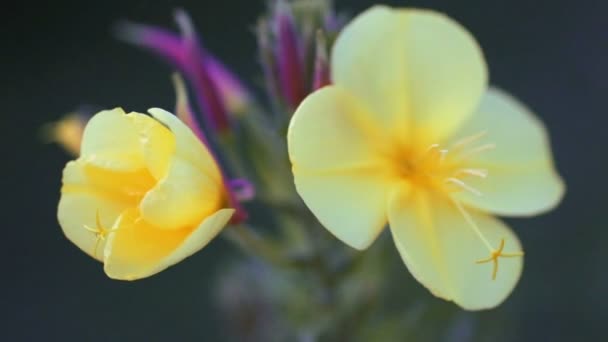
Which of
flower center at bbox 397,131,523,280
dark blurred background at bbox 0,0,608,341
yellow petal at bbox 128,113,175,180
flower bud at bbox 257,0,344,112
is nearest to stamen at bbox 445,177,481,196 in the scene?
flower center at bbox 397,131,523,280

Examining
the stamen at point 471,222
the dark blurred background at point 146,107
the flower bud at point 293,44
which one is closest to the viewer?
the stamen at point 471,222

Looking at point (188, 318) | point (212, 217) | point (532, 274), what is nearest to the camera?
point (212, 217)

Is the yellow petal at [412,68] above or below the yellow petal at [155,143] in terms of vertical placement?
below

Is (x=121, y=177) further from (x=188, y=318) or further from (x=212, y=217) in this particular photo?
(x=188, y=318)

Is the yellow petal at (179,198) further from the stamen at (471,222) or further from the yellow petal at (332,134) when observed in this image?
the stamen at (471,222)

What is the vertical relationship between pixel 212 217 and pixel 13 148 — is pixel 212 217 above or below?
above

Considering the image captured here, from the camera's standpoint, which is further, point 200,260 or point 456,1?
point 456,1

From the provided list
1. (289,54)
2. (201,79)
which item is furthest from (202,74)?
(289,54)

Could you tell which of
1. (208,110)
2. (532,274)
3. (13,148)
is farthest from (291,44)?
(13,148)

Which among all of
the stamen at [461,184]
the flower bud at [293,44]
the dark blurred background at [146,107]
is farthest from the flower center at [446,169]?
the dark blurred background at [146,107]
